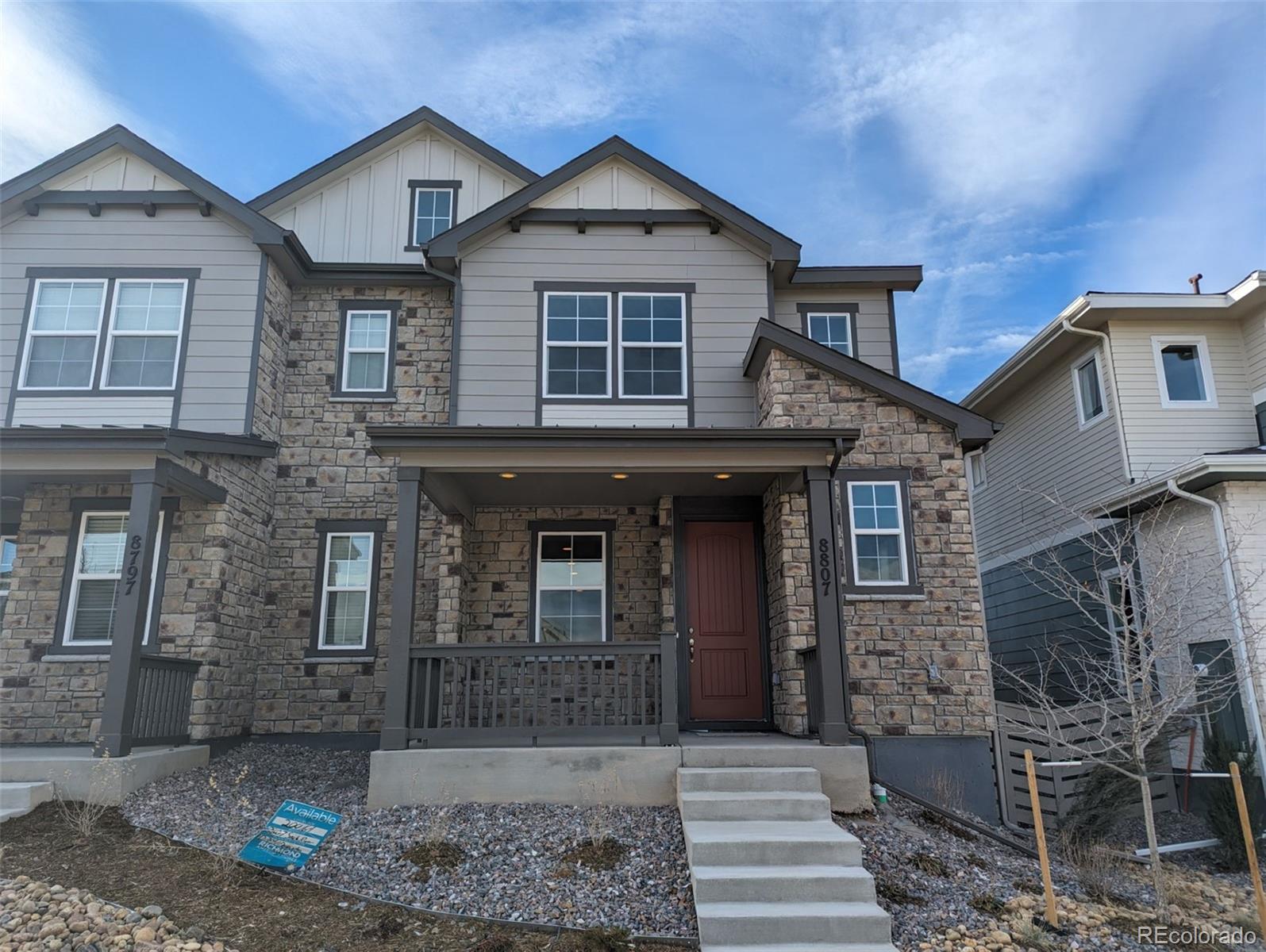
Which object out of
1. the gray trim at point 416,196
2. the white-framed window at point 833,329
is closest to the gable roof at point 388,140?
the gray trim at point 416,196

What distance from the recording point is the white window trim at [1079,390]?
11180mm

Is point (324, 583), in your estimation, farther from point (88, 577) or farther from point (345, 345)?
point (345, 345)

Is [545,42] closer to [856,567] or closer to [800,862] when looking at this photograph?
[856,567]

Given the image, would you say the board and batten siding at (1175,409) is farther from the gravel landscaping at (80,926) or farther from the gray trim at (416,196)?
the gravel landscaping at (80,926)

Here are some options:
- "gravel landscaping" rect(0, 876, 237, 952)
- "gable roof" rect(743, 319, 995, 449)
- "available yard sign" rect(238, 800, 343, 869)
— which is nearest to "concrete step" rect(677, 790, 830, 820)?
"available yard sign" rect(238, 800, 343, 869)

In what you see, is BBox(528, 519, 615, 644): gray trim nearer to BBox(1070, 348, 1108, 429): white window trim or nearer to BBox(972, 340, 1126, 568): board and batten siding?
BBox(972, 340, 1126, 568): board and batten siding

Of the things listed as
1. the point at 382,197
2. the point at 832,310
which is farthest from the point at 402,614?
the point at 832,310

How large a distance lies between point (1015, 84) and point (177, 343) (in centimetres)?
1187

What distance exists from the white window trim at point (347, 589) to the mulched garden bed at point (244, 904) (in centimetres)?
383

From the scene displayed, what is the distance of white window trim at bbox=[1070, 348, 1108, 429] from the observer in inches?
440

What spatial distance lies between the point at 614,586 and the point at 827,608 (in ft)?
9.90

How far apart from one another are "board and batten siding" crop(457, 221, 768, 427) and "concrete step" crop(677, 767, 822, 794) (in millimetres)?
4395

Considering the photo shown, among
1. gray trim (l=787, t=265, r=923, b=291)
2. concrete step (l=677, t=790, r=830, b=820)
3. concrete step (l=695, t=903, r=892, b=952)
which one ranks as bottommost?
concrete step (l=695, t=903, r=892, b=952)

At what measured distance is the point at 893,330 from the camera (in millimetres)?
11047
